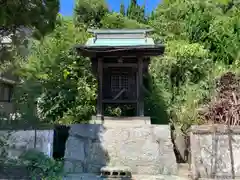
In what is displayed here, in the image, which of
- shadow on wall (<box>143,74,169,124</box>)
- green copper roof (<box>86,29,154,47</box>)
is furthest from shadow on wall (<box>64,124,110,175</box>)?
shadow on wall (<box>143,74,169,124</box>)

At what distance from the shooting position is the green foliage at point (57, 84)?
37.0 ft

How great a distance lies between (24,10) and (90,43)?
3678 mm

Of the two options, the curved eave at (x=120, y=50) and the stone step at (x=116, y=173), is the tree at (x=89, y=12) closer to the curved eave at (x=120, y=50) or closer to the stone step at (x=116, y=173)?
the curved eave at (x=120, y=50)

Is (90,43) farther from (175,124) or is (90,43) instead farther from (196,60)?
(196,60)

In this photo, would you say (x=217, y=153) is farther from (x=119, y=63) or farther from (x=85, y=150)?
(x=119, y=63)

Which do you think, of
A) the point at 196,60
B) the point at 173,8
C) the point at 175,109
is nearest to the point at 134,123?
the point at 175,109

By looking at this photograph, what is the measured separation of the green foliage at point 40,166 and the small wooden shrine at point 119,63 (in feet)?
7.86

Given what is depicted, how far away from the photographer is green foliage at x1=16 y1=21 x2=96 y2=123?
11.3 metres

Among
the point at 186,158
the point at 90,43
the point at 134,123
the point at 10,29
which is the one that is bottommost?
the point at 186,158

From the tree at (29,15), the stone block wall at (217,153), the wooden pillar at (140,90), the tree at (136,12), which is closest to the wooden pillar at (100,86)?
the wooden pillar at (140,90)

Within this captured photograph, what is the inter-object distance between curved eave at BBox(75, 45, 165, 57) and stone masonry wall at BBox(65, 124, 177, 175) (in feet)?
6.69

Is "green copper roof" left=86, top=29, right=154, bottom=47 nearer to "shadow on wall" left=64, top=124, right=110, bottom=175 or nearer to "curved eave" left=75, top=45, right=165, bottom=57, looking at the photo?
"curved eave" left=75, top=45, right=165, bottom=57

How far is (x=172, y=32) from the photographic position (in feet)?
55.4

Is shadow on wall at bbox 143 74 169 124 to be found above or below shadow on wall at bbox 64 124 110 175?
above
